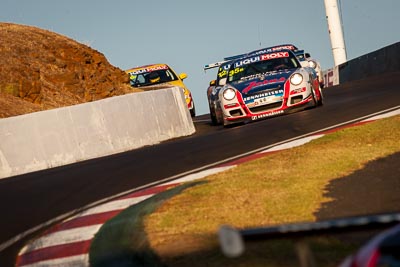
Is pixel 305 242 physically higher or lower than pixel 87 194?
higher

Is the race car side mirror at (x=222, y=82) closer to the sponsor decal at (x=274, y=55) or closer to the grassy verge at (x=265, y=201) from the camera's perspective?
the sponsor decal at (x=274, y=55)

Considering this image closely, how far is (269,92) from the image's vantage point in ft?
51.1

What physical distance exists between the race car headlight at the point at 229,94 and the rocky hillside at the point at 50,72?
7.24m

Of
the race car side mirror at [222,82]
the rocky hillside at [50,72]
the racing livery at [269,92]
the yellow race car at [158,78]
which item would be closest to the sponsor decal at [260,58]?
the racing livery at [269,92]

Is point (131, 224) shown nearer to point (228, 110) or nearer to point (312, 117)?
point (312, 117)

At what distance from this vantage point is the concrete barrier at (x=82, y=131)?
45.3 ft

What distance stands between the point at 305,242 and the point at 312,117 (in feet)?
39.5

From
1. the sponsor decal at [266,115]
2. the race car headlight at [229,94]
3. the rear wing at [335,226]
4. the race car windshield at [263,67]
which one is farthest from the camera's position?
the race car windshield at [263,67]

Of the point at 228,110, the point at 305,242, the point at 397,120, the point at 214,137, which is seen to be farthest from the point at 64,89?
the point at 305,242

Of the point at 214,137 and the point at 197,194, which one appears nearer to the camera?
the point at 197,194

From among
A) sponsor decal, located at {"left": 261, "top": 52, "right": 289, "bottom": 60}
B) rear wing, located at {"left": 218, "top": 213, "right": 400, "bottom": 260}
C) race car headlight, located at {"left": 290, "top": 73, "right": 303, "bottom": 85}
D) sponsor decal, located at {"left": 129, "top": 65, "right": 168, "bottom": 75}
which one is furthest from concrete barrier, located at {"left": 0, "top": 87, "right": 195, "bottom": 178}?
rear wing, located at {"left": 218, "top": 213, "right": 400, "bottom": 260}

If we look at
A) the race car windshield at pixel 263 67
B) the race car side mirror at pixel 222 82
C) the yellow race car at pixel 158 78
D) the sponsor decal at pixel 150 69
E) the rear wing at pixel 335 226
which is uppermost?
the rear wing at pixel 335 226

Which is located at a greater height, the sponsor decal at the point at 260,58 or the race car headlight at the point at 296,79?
the sponsor decal at the point at 260,58

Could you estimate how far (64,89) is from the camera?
25766 millimetres
